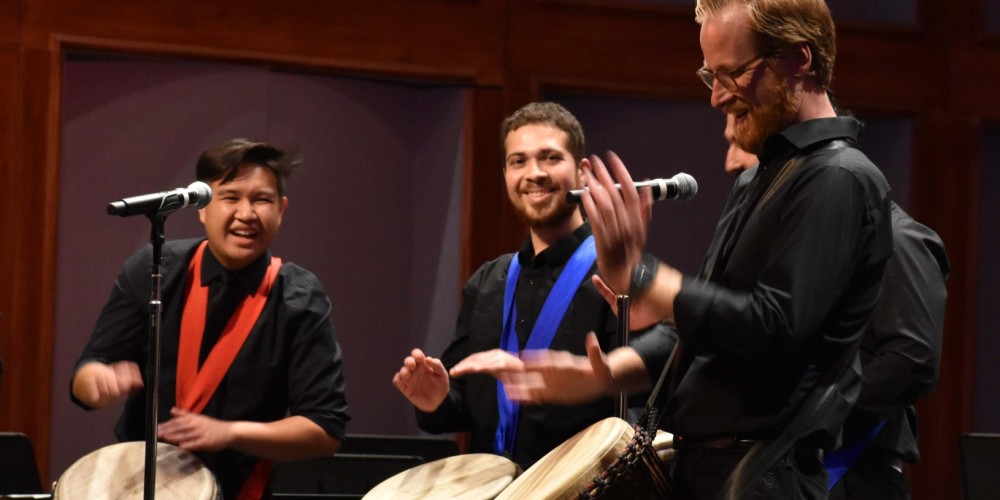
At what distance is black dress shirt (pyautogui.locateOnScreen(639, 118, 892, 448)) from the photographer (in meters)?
1.96

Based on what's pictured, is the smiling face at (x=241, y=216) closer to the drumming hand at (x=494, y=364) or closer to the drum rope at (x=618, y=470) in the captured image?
the drumming hand at (x=494, y=364)

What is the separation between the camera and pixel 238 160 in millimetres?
3904

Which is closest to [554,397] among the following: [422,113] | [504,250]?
[504,250]

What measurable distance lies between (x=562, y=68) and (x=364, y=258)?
60.5 inches

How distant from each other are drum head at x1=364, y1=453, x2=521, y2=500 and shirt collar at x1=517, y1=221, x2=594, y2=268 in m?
0.78

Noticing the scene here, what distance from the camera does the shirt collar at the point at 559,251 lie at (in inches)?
151

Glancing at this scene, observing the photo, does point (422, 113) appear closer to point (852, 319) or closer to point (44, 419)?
point (44, 419)

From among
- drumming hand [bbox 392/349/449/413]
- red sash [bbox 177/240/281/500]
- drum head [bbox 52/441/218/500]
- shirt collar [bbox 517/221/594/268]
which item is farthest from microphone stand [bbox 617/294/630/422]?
red sash [bbox 177/240/281/500]

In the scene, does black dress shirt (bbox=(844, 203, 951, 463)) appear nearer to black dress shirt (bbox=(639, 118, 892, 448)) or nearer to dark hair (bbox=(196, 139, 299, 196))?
black dress shirt (bbox=(639, 118, 892, 448))

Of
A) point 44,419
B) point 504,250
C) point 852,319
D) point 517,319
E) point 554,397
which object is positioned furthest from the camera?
point 504,250

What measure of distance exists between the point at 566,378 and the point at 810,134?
602mm

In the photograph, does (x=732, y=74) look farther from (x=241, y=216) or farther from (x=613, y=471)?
(x=241, y=216)

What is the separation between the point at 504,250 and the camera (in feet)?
19.5

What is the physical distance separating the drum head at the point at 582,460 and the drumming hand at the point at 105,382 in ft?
5.53
